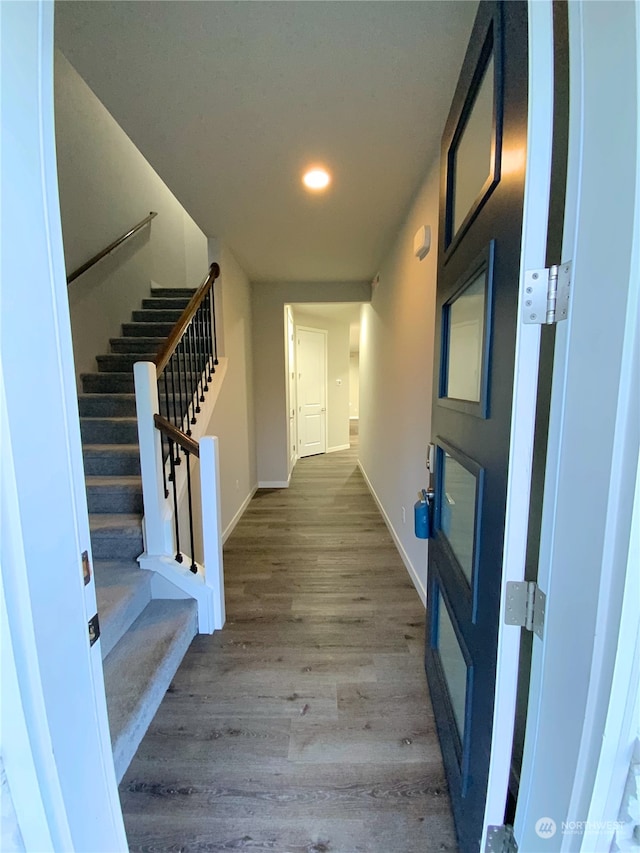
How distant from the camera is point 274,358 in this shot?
181 inches

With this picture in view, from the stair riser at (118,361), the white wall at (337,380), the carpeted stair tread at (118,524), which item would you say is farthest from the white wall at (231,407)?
the white wall at (337,380)

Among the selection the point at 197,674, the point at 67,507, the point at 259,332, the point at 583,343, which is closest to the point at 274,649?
the point at 197,674

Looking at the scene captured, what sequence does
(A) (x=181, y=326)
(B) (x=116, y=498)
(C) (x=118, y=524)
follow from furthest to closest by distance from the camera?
(A) (x=181, y=326) → (B) (x=116, y=498) → (C) (x=118, y=524)

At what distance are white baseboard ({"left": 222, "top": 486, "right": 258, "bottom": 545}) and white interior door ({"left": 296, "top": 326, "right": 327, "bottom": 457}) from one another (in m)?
2.31

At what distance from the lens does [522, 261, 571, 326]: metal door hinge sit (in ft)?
1.94

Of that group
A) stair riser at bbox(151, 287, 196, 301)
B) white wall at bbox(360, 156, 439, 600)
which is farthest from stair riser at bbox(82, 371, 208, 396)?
white wall at bbox(360, 156, 439, 600)

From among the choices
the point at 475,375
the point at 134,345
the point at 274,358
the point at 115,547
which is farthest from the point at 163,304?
the point at 475,375

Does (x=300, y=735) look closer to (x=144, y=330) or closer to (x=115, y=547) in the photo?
(x=115, y=547)

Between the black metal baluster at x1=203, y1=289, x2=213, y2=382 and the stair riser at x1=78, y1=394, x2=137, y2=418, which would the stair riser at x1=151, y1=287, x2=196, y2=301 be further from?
the stair riser at x1=78, y1=394, x2=137, y2=418

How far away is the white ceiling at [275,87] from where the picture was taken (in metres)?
1.14

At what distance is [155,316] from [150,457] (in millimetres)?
2711

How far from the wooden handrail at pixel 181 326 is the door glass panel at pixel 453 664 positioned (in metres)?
1.93

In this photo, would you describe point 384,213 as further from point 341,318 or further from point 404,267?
point 341,318

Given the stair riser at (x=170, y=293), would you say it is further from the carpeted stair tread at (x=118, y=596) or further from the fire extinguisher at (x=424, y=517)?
the fire extinguisher at (x=424, y=517)
